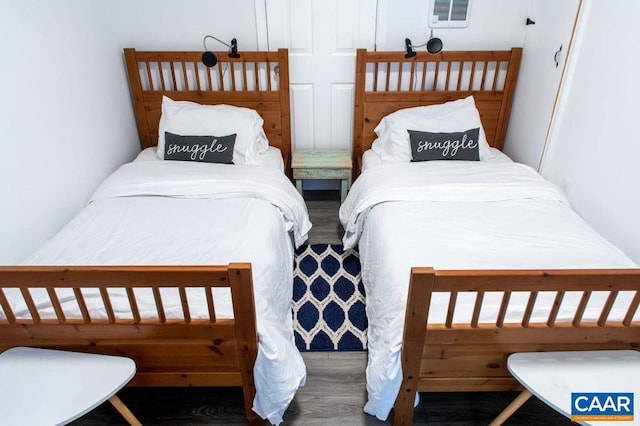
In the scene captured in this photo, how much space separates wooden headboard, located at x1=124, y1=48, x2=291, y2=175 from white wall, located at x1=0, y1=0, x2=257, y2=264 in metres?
0.10

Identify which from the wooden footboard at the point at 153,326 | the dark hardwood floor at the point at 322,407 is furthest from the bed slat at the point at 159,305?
the dark hardwood floor at the point at 322,407

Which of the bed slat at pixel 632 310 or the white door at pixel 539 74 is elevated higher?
the white door at pixel 539 74

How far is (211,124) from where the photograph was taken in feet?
8.44

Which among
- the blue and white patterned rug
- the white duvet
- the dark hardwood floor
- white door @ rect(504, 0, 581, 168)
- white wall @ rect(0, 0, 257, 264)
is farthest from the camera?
white door @ rect(504, 0, 581, 168)

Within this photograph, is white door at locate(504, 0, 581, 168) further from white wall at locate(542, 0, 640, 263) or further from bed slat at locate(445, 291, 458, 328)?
bed slat at locate(445, 291, 458, 328)

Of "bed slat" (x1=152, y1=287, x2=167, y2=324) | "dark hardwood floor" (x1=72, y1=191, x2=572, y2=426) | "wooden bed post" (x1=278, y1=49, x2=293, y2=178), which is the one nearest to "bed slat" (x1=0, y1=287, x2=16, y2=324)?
"bed slat" (x1=152, y1=287, x2=167, y2=324)

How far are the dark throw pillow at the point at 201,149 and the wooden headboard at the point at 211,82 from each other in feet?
1.35

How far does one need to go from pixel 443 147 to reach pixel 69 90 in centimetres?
222

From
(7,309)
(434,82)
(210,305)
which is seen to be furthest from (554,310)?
(434,82)

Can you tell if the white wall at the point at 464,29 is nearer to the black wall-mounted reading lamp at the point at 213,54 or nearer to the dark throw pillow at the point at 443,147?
the dark throw pillow at the point at 443,147

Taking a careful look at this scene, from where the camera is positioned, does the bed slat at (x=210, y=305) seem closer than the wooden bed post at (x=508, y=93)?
Yes

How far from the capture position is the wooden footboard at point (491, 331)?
1.15 meters

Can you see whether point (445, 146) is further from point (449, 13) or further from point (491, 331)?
point (491, 331)

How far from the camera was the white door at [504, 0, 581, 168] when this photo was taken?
2.27 metres
